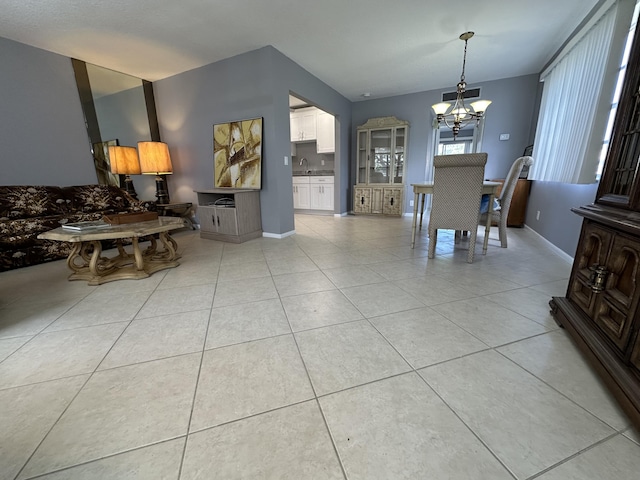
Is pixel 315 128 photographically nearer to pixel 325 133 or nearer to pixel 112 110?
pixel 325 133

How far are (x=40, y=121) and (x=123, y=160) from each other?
2.83 feet

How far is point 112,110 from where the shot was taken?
12.2 feet

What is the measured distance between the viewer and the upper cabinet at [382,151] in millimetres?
4902

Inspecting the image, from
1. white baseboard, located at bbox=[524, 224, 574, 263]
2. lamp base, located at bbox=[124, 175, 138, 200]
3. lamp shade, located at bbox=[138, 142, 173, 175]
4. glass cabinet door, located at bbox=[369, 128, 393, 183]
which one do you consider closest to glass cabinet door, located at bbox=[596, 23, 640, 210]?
white baseboard, located at bbox=[524, 224, 574, 263]

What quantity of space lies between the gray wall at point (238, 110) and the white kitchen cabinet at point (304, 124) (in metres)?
0.98

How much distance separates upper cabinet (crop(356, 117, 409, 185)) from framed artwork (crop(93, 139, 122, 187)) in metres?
4.32

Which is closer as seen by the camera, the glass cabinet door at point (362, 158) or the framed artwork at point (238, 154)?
the framed artwork at point (238, 154)

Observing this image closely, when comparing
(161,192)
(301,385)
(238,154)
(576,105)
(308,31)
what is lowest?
(301,385)

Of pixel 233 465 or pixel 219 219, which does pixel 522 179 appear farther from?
pixel 233 465

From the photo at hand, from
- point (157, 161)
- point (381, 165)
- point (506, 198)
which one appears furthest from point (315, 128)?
point (506, 198)

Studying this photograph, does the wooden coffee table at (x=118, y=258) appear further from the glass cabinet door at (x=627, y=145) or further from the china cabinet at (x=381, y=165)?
the china cabinet at (x=381, y=165)

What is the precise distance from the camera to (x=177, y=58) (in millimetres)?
3354

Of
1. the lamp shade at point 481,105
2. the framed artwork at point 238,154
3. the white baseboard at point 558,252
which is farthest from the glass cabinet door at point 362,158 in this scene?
the white baseboard at point 558,252

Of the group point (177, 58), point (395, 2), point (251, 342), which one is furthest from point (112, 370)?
point (177, 58)
